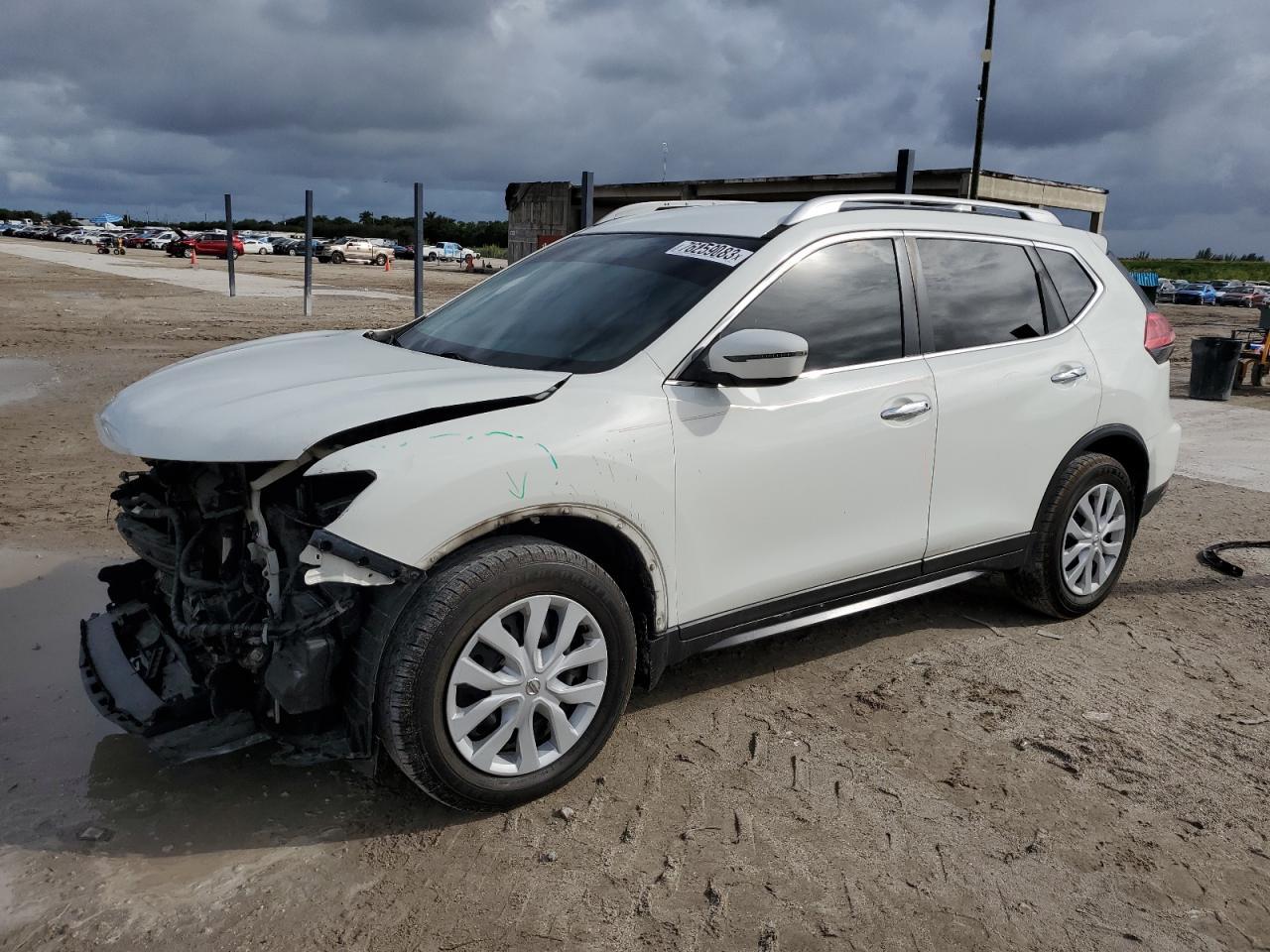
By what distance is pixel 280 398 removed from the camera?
3123mm

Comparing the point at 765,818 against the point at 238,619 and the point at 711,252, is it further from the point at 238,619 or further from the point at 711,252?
the point at 711,252

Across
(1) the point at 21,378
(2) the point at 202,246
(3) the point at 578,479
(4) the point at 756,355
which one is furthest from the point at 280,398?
(2) the point at 202,246

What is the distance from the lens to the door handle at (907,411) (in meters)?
3.87

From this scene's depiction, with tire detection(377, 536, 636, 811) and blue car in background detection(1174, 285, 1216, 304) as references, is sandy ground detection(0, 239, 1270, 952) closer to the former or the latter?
tire detection(377, 536, 636, 811)

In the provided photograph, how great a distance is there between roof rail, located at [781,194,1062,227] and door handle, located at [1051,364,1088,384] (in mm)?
773

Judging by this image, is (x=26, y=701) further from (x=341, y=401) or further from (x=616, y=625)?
(x=616, y=625)

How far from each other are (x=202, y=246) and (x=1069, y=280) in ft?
196

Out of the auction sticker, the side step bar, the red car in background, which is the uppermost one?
the red car in background

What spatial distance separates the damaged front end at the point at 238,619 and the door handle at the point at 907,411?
1944 mm

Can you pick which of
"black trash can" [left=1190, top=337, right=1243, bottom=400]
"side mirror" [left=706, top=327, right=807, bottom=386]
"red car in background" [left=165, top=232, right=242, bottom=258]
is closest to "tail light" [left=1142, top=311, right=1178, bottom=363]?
"side mirror" [left=706, top=327, right=807, bottom=386]

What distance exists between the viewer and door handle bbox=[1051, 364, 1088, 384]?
4.50m

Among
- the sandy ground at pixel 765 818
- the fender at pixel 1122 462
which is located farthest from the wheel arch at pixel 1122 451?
the sandy ground at pixel 765 818

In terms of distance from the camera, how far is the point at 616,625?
3248 millimetres

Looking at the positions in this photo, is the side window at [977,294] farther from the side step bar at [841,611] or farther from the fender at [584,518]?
the fender at [584,518]
